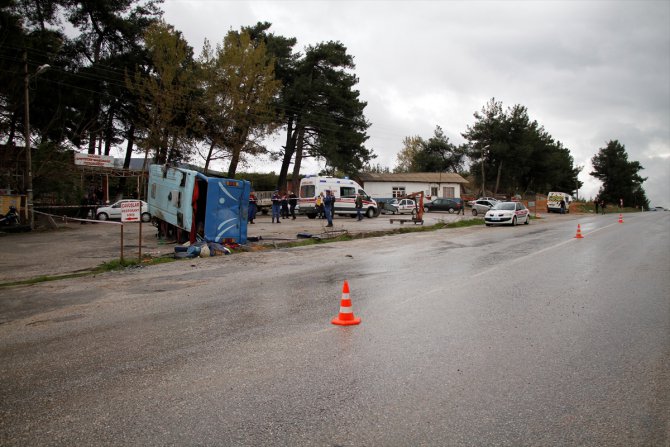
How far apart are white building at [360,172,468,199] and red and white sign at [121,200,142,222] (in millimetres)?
47208

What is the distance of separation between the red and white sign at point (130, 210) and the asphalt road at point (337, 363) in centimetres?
289

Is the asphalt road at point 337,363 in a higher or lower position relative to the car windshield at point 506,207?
lower

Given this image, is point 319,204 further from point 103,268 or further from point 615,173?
point 615,173

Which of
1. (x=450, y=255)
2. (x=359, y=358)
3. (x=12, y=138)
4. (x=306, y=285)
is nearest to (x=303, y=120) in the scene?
(x=12, y=138)

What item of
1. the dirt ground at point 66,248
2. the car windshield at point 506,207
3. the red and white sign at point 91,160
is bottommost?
the dirt ground at point 66,248

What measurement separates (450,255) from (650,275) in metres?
5.07

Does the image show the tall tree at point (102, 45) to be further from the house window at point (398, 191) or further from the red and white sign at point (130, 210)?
the house window at point (398, 191)

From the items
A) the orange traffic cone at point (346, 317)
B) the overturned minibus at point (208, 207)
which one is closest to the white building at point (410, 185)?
the overturned minibus at point (208, 207)

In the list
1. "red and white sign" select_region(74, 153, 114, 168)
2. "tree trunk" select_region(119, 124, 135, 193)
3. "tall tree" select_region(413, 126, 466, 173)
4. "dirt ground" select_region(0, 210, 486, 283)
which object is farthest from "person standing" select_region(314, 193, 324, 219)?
"tall tree" select_region(413, 126, 466, 173)

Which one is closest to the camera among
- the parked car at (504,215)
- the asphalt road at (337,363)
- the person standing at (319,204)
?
the asphalt road at (337,363)

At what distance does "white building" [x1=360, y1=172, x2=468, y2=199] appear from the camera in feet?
193

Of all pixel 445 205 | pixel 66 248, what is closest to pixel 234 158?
pixel 66 248

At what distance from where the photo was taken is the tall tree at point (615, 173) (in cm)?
9819

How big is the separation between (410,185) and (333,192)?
96.5ft
